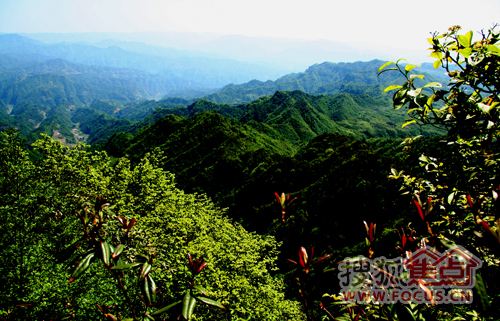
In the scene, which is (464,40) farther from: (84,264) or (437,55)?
(84,264)

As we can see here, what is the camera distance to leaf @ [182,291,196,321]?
1.93m

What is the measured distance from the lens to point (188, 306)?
2.04m

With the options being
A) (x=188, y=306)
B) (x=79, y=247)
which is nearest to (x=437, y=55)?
(x=188, y=306)

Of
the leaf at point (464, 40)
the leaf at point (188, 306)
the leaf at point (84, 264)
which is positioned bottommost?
the leaf at point (188, 306)

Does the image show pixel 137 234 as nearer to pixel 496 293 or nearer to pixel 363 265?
pixel 363 265

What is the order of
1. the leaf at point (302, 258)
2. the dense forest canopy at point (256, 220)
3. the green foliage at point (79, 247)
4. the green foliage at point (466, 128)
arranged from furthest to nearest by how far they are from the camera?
the green foliage at point (79, 247)
the green foliage at point (466, 128)
the dense forest canopy at point (256, 220)
the leaf at point (302, 258)

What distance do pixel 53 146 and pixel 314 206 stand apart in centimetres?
2949

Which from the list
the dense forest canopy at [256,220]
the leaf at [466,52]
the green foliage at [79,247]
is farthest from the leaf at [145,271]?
the green foliage at [79,247]

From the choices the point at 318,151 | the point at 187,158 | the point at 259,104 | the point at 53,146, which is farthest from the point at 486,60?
the point at 259,104

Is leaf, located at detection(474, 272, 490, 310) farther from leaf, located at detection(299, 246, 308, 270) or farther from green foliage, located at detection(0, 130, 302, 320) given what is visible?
green foliage, located at detection(0, 130, 302, 320)

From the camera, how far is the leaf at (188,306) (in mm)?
1932

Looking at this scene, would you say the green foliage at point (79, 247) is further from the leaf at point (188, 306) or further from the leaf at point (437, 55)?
the leaf at point (437, 55)

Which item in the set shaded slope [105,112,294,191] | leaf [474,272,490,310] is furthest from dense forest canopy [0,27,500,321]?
shaded slope [105,112,294,191]

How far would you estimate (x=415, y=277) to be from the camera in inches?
99.7
